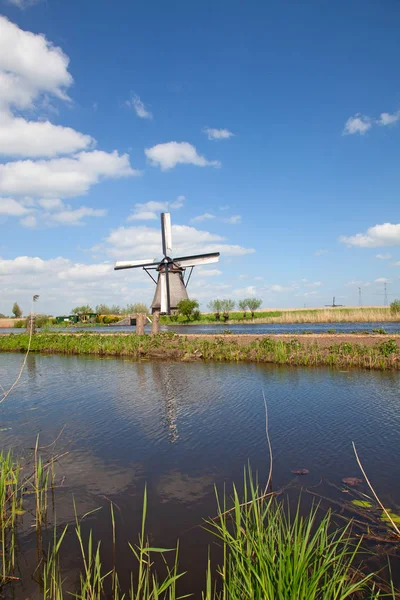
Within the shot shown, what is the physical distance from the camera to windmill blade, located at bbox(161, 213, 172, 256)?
45.3 m

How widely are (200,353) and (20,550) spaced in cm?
1259

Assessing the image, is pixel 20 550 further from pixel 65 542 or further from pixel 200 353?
pixel 200 353

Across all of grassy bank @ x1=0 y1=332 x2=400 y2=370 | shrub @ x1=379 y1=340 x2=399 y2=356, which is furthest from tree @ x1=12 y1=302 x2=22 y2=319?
shrub @ x1=379 y1=340 x2=399 y2=356

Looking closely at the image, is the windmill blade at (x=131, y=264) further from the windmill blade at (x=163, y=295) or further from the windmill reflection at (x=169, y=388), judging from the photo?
the windmill reflection at (x=169, y=388)

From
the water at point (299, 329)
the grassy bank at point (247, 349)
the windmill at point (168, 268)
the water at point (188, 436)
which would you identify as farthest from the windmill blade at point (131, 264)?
the water at point (188, 436)

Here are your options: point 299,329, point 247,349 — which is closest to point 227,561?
point 247,349

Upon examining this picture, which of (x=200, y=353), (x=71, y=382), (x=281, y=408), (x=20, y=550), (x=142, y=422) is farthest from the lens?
(x=200, y=353)

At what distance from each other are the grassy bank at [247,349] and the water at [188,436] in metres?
1.43

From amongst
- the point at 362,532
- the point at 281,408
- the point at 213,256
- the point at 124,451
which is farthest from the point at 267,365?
the point at 213,256

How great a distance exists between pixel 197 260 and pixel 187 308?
589 centimetres

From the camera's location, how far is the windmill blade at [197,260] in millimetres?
44188

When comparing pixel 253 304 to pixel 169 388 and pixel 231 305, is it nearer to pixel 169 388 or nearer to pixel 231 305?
pixel 231 305

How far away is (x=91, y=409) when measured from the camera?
834 centimetres

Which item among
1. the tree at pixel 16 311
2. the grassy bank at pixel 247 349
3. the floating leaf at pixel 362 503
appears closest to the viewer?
the floating leaf at pixel 362 503
